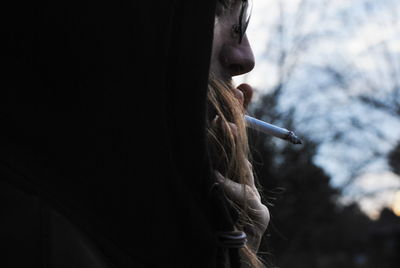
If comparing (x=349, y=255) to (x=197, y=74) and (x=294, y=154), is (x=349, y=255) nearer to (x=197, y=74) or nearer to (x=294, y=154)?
(x=294, y=154)

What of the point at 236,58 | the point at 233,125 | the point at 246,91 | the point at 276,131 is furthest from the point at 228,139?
the point at 276,131

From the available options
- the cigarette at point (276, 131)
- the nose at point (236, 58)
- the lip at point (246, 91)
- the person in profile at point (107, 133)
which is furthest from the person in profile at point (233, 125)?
the cigarette at point (276, 131)

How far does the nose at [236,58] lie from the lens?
1312 millimetres

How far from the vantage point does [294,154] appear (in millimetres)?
8609

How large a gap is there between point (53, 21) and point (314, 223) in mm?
11348

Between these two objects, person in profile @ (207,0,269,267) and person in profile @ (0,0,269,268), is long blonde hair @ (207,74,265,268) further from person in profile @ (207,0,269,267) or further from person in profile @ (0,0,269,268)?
person in profile @ (0,0,269,268)

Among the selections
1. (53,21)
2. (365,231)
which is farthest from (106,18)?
(365,231)

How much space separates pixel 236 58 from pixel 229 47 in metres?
0.04

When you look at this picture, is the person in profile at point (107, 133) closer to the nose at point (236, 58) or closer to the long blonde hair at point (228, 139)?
the long blonde hair at point (228, 139)

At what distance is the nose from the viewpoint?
1312 millimetres

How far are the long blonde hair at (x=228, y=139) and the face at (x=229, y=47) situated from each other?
0.22 ft

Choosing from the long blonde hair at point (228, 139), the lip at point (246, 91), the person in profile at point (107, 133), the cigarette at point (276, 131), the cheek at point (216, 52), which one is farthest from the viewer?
the cigarette at point (276, 131)

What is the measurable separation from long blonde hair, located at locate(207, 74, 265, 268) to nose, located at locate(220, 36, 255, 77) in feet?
0.24

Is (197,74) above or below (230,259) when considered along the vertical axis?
above
